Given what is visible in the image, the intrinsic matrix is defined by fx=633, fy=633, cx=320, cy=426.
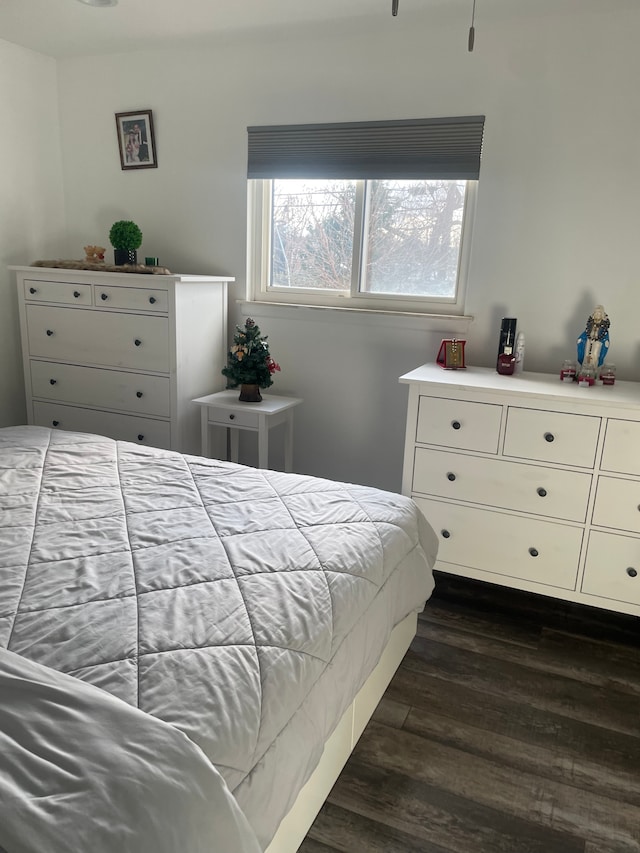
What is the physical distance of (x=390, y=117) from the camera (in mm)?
2848

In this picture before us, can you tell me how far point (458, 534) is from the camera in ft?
8.16

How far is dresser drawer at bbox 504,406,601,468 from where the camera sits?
7.30 feet

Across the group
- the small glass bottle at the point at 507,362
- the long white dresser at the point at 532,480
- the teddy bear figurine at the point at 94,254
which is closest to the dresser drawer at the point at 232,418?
the long white dresser at the point at 532,480

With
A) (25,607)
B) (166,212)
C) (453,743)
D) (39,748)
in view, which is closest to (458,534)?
(453,743)

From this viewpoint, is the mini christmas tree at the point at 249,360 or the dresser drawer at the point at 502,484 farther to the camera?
the mini christmas tree at the point at 249,360

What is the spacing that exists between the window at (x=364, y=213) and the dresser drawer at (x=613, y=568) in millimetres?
1257

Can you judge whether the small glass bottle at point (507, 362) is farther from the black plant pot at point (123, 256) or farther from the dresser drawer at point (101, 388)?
the black plant pot at point (123, 256)

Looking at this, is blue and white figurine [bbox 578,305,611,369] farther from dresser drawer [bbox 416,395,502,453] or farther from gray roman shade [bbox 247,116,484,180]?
gray roman shade [bbox 247,116,484,180]

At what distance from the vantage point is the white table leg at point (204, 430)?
304 centimetres

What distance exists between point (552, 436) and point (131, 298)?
196cm

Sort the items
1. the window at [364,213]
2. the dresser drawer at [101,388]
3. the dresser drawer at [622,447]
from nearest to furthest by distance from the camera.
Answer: the dresser drawer at [622,447] → the window at [364,213] → the dresser drawer at [101,388]

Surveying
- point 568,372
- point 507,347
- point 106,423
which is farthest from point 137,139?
point 568,372

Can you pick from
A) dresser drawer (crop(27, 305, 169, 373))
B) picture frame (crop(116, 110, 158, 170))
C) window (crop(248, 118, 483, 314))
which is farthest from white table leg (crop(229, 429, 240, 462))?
picture frame (crop(116, 110, 158, 170))

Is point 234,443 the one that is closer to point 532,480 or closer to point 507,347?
point 507,347
